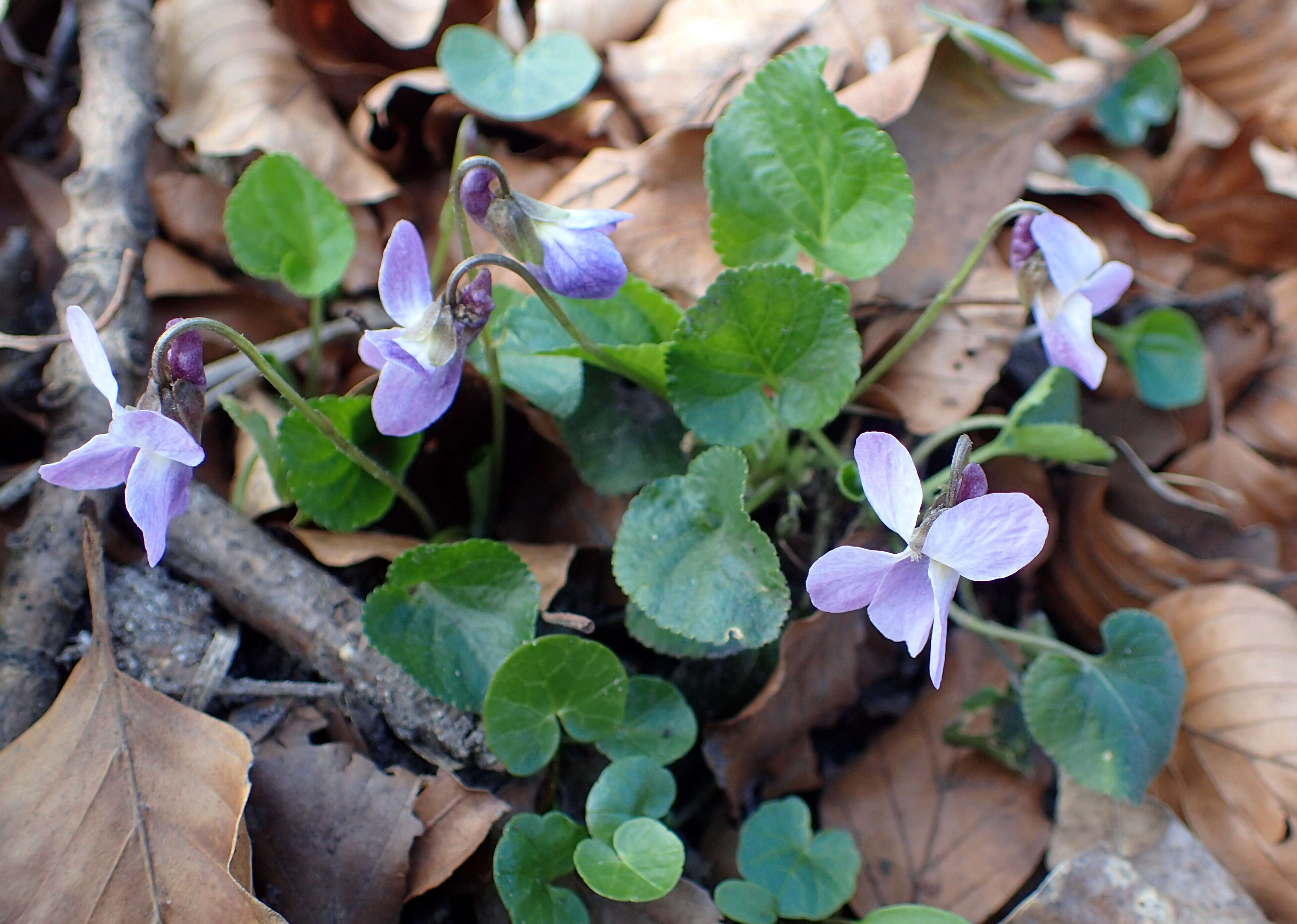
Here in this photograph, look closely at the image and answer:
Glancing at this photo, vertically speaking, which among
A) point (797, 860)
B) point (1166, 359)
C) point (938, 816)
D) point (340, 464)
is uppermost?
point (340, 464)

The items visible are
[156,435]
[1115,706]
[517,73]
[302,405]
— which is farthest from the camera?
[517,73]

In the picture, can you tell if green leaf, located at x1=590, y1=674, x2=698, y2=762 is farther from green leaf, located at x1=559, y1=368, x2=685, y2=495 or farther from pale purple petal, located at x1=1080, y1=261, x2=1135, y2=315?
pale purple petal, located at x1=1080, y1=261, x2=1135, y2=315

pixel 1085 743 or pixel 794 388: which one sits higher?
pixel 794 388

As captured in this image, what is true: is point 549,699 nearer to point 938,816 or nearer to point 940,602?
point 940,602

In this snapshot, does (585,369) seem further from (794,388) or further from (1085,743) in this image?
(1085,743)

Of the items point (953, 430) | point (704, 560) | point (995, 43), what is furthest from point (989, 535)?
point (995, 43)

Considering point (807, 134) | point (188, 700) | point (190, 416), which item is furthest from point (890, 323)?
point (188, 700)

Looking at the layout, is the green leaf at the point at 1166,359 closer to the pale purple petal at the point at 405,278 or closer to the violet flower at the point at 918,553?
the violet flower at the point at 918,553
